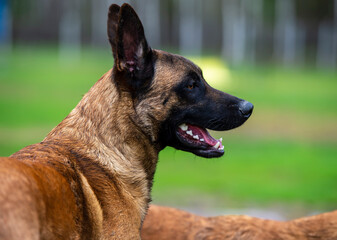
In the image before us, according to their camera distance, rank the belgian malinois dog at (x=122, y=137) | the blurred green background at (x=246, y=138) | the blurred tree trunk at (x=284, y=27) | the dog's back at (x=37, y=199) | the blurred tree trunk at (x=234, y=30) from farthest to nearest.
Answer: the blurred tree trunk at (x=284, y=27) < the blurred tree trunk at (x=234, y=30) < the blurred green background at (x=246, y=138) < the belgian malinois dog at (x=122, y=137) < the dog's back at (x=37, y=199)

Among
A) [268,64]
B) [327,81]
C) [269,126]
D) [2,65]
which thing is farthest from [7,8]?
[269,126]

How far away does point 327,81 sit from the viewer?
2895 centimetres

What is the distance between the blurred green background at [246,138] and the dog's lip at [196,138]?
717mm

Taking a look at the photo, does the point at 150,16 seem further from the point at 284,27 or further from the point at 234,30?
the point at 284,27

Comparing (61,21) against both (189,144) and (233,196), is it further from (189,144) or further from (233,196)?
(189,144)

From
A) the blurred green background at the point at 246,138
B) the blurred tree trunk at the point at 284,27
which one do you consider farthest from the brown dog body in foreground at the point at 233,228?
the blurred tree trunk at the point at 284,27

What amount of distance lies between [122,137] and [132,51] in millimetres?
611

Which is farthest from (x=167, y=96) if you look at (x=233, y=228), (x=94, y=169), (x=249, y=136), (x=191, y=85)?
(x=249, y=136)

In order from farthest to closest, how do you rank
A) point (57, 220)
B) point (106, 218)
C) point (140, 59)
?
point (140, 59)
point (106, 218)
point (57, 220)

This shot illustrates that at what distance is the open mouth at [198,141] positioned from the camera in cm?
432

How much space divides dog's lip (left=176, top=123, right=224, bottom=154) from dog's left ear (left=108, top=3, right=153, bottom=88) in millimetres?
493

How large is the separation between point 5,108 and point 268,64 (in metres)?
24.5

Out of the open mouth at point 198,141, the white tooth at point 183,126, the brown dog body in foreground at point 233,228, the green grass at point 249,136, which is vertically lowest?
the green grass at point 249,136

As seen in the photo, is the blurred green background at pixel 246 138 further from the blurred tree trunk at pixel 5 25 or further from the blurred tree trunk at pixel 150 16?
the blurred tree trunk at pixel 150 16
